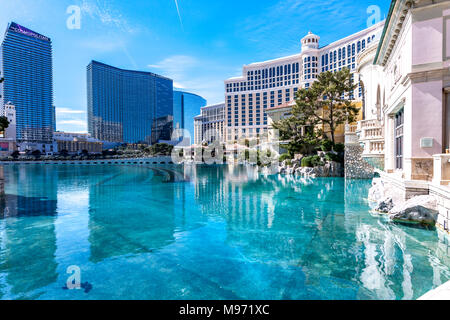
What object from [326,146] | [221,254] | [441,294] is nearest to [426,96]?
[441,294]

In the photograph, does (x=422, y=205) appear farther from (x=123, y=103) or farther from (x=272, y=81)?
(x=123, y=103)

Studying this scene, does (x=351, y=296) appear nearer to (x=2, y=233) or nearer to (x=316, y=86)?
(x=2, y=233)

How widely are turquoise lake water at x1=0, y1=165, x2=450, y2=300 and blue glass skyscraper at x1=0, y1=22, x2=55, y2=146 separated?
112170 mm

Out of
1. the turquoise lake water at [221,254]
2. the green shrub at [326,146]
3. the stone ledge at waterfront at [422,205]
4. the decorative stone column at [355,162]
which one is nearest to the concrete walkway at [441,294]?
the turquoise lake water at [221,254]

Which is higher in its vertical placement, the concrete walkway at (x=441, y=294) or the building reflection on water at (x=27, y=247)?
the concrete walkway at (x=441, y=294)

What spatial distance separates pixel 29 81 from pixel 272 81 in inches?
3752

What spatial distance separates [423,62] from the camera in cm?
824

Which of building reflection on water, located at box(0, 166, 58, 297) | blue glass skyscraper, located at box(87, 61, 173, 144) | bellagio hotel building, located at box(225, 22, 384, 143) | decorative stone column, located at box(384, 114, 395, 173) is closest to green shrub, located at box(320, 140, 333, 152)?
decorative stone column, located at box(384, 114, 395, 173)

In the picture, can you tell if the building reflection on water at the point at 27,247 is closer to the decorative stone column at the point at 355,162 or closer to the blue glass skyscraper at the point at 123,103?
the decorative stone column at the point at 355,162

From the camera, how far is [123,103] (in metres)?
130

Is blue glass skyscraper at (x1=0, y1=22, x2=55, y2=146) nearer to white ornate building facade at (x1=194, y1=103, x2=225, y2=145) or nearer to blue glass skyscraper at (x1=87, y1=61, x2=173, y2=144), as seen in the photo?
blue glass skyscraper at (x1=87, y1=61, x2=173, y2=144)

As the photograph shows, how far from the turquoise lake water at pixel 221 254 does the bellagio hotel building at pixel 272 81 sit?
6586 cm

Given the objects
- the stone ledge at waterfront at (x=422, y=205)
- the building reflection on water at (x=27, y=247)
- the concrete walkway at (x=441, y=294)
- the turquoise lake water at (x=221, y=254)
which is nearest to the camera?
the concrete walkway at (x=441, y=294)

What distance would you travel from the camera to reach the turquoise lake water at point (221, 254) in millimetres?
4496
